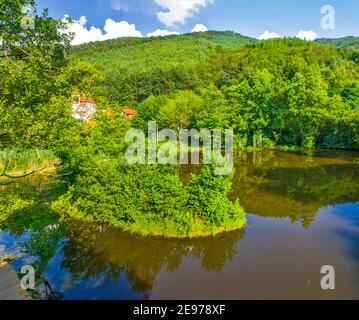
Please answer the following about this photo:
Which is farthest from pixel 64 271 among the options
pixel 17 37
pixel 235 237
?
pixel 17 37

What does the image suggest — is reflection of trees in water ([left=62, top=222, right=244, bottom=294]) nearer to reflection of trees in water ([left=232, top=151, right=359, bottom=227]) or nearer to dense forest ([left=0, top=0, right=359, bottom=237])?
dense forest ([left=0, top=0, right=359, bottom=237])

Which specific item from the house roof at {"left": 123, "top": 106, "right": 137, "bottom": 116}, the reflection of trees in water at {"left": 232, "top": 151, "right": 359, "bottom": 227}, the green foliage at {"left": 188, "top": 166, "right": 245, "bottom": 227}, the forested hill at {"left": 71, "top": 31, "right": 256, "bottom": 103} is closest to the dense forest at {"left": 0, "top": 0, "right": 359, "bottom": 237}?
the green foliage at {"left": 188, "top": 166, "right": 245, "bottom": 227}

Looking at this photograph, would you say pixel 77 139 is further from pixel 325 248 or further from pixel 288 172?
pixel 288 172

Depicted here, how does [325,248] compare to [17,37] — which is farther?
[325,248]

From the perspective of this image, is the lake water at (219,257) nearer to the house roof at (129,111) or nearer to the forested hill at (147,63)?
the forested hill at (147,63)

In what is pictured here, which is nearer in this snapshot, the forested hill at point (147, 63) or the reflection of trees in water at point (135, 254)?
the reflection of trees in water at point (135, 254)

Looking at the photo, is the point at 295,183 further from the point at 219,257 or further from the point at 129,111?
the point at 129,111

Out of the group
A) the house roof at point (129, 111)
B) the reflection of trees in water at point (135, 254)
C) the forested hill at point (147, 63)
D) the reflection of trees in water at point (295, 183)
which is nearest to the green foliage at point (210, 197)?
the reflection of trees in water at point (135, 254)
